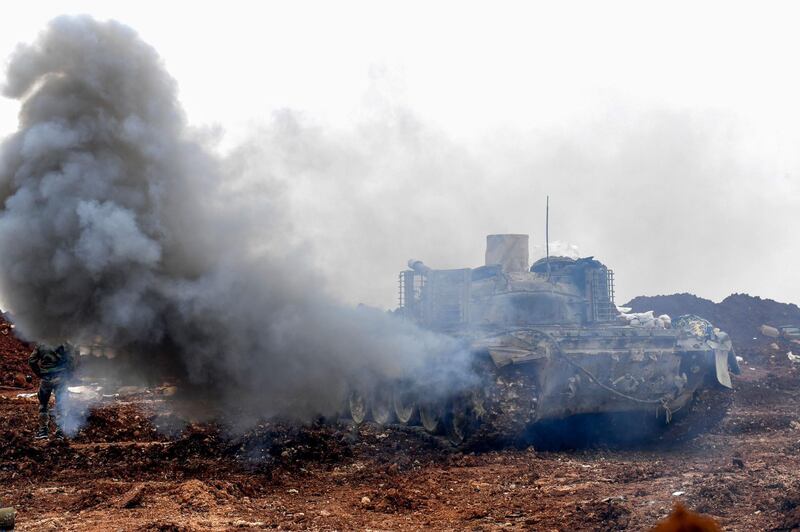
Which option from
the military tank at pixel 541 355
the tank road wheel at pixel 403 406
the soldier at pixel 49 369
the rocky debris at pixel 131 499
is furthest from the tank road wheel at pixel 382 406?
the rocky debris at pixel 131 499

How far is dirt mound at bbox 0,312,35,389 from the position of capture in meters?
22.8

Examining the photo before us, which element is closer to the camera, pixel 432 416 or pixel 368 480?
pixel 368 480

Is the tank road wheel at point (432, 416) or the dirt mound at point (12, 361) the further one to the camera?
the dirt mound at point (12, 361)

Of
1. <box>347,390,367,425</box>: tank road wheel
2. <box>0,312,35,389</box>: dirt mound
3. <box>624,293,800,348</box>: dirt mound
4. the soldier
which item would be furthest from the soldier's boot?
<box>624,293,800,348</box>: dirt mound

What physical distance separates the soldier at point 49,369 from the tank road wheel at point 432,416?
221 inches

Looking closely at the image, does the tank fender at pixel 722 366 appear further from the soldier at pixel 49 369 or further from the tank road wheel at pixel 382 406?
the soldier at pixel 49 369

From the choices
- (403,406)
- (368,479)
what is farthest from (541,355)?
(403,406)

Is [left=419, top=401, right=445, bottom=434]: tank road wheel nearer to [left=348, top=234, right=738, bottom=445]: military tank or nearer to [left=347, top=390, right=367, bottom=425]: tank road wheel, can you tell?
[left=348, top=234, right=738, bottom=445]: military tank

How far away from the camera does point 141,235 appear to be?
9422 millimetres

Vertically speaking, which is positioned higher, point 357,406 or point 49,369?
point 49,369

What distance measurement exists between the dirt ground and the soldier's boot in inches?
10.8

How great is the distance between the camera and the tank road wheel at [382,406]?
1395 cm

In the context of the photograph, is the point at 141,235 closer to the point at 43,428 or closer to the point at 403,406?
the point at 43,428

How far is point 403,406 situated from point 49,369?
5732 millimetres
